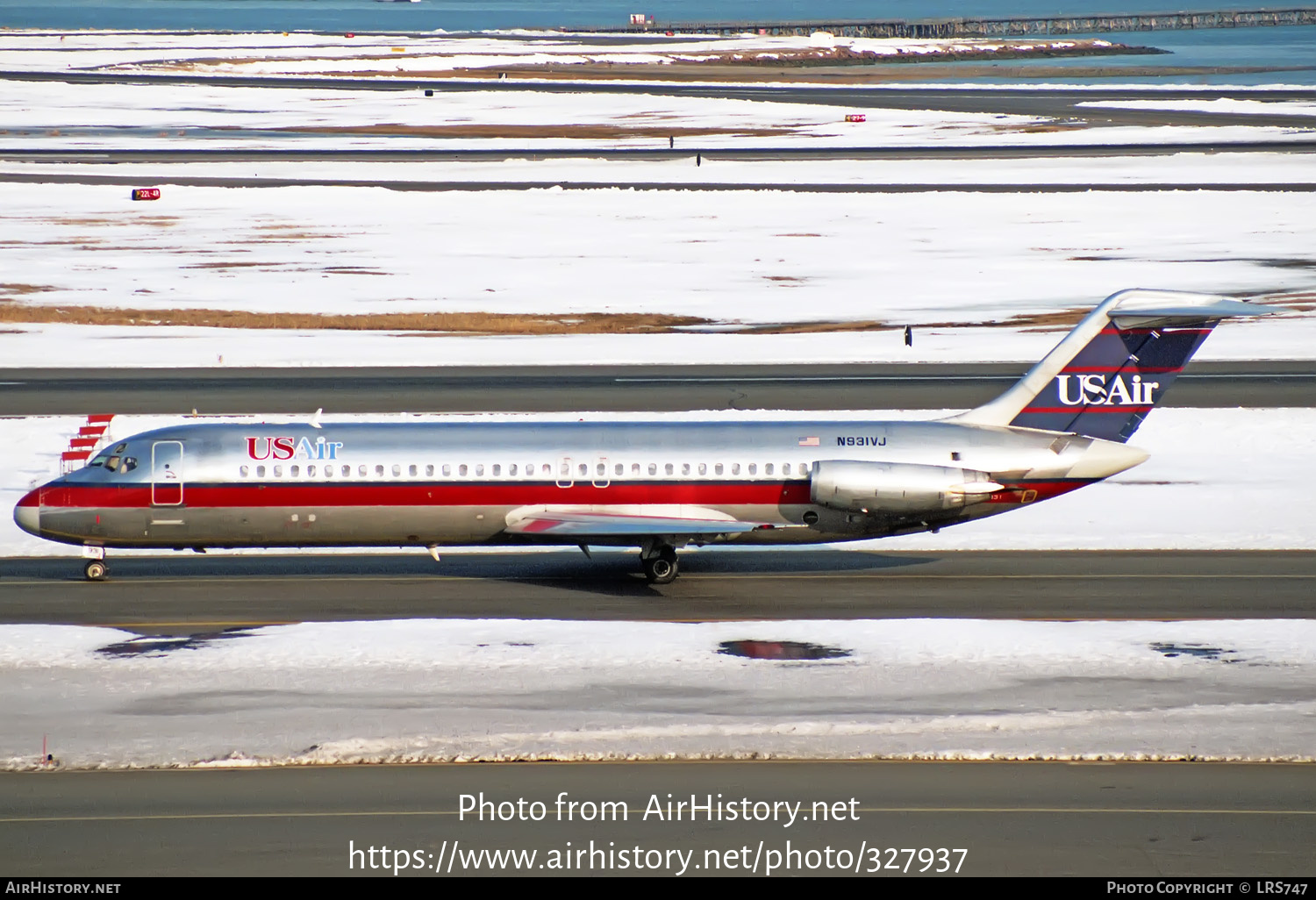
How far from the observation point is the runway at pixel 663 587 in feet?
97.7

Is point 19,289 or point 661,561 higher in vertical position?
point 19,289

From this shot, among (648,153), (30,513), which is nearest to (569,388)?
(30,513)

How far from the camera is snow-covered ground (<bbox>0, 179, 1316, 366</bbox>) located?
2282 inches

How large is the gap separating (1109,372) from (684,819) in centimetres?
1646

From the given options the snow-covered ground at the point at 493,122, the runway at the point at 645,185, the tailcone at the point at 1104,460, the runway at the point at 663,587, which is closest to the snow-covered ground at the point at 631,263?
the runway at the point at 645,185

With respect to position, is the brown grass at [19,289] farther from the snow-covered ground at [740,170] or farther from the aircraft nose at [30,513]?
the aircraft nose at [30,513]

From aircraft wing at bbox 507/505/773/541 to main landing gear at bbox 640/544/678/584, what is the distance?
884mm

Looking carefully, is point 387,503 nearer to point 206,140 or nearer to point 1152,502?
point 1152,502

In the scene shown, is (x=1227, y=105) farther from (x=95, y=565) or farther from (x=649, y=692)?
(x=649, y=692)

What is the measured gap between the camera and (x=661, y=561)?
31781mm

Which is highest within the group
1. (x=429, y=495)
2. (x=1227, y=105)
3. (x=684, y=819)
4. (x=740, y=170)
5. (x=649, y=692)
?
(x=1227, y=105)

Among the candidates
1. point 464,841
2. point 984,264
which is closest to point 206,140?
point 984,264

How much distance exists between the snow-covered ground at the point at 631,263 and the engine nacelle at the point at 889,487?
24.3 metres

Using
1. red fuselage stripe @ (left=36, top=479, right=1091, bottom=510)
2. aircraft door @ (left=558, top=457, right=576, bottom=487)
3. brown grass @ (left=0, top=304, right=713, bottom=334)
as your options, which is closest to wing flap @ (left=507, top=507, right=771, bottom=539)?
red fuselage stripe @ (left=36, top=479, right=1091, bottom=510)
